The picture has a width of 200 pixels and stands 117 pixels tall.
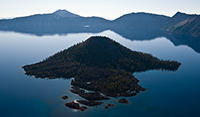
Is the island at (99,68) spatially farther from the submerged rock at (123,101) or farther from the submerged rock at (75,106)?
the submerged rock at (123,101)

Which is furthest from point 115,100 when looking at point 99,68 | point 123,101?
point 99,68

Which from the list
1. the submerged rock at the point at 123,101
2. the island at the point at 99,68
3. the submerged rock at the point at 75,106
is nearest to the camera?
the submerged rock at the point at 75,106

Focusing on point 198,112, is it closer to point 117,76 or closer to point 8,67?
point 117,76

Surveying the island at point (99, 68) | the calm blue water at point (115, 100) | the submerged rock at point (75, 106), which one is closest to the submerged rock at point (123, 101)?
the calm blue water at point (115, 100)

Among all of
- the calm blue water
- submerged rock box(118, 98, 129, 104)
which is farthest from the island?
the calm blue water

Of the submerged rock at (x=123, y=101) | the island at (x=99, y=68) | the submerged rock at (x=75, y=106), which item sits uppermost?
the island at (x=99, y=68)

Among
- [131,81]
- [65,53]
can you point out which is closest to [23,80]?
[65,53]

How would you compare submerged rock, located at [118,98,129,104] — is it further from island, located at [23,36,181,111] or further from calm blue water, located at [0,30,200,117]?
island, located at [23,36,181,111]

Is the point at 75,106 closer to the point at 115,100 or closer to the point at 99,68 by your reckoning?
the point at 115,100

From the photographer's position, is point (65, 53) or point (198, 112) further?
point (65, 53)
